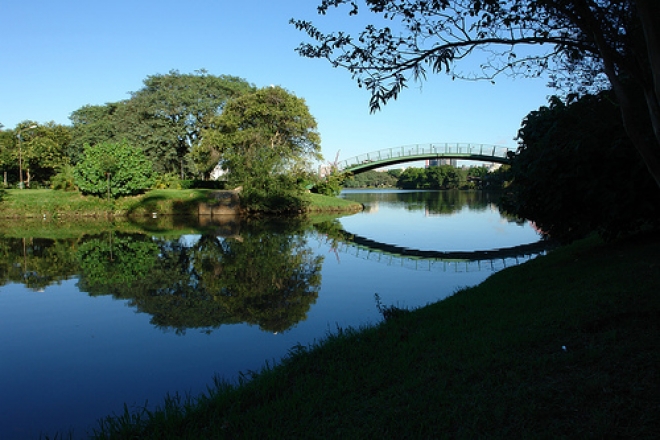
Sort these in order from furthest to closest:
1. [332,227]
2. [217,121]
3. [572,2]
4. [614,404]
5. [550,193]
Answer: [217,121], [332,227], [550,193], [572,2], [614,404]

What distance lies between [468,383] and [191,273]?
9450mm

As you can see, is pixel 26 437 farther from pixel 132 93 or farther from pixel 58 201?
pixel 132 93

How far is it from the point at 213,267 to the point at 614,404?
10966 millimetres

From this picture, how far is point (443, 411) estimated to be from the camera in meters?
3.51

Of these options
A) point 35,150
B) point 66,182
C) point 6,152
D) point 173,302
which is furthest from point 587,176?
point 6,152

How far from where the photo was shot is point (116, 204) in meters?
31.2

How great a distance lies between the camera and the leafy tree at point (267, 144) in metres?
31.8

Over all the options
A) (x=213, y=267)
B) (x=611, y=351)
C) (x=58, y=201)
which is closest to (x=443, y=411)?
(x=611, y=351)

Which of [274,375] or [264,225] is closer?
[274,375]

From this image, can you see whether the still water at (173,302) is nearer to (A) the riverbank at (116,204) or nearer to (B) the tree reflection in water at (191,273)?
(B) the tree reflection in water at (191,273)

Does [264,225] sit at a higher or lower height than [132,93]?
lower

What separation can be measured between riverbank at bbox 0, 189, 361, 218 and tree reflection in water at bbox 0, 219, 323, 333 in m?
10.9

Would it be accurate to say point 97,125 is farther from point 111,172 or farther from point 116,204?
point 116,204

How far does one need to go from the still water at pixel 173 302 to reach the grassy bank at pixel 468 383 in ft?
3.33
